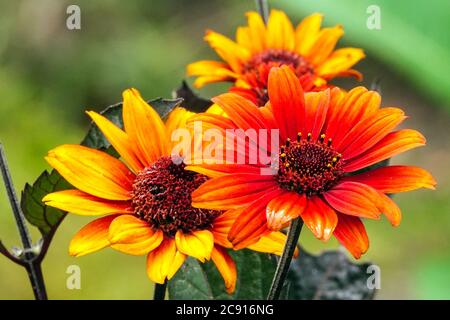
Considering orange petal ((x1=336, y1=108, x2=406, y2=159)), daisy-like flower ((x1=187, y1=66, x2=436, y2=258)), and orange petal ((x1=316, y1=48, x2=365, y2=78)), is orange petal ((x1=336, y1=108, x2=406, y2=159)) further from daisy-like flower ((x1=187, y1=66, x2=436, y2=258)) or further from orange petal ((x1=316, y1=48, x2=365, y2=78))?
orange petal ((x1=316, y1=48, x2=365, y2=78))

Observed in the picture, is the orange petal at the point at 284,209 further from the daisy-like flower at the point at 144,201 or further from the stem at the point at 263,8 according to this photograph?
the stem at the point at 263,8

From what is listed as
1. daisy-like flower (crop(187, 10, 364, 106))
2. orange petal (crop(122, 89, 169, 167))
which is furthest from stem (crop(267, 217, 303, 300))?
daisy-like flower (crop(187, 10, 364, 106))

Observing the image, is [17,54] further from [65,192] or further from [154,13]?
[65,192]

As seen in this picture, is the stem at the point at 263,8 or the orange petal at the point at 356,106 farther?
the stem at the point at 263,8

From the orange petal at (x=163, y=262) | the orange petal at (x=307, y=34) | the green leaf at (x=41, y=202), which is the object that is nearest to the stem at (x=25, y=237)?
the green leaf at (x=41, y=202)

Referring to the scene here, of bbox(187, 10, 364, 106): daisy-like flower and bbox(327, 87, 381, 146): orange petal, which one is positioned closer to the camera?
bbox(327, 87, 381, 146): orange petal

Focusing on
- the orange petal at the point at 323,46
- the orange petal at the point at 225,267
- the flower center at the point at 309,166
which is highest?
the orange petal at the point at 323,46
